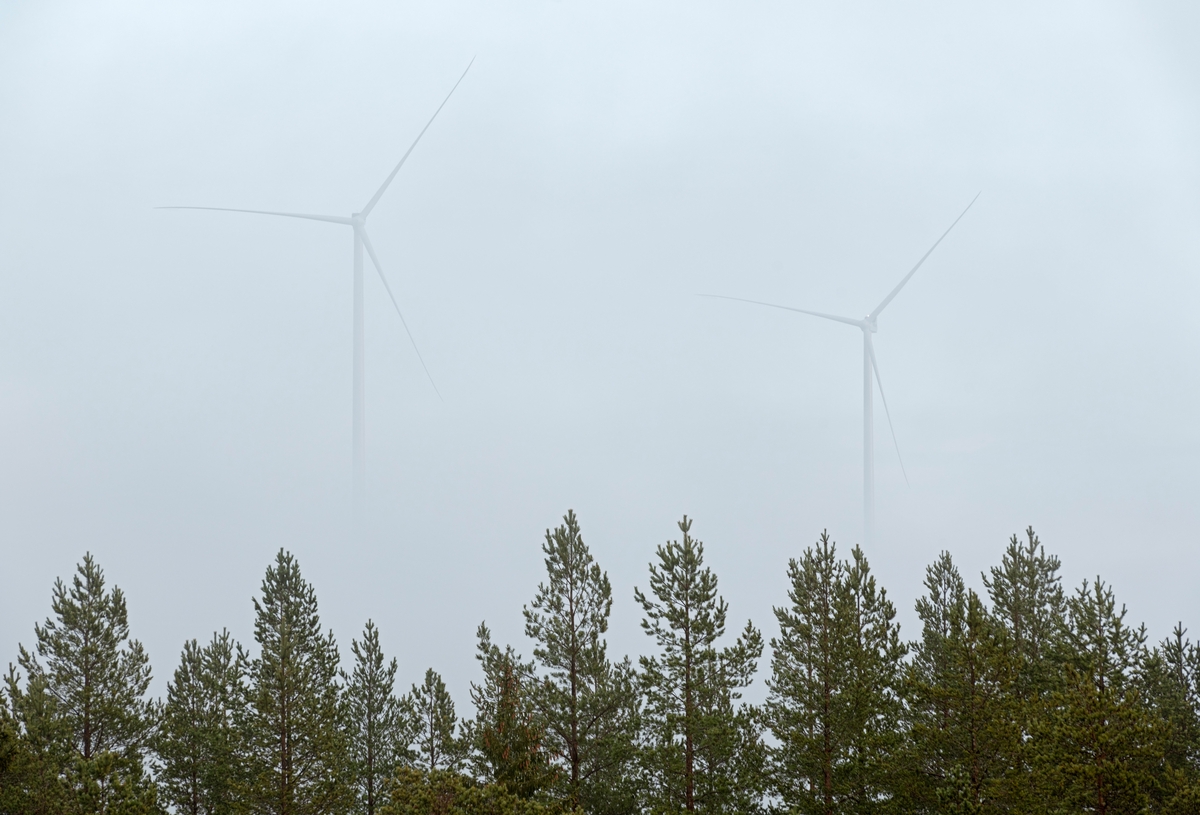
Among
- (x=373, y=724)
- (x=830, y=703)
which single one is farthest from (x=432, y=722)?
(x=830, y=703)

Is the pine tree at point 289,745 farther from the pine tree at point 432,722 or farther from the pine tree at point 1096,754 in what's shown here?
the pine tree at point 1096,754

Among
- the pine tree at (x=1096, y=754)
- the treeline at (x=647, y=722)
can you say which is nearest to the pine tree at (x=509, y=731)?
the treeline at (x=647, y=722)

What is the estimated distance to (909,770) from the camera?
27312mm

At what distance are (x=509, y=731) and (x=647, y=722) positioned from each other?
5102 mm

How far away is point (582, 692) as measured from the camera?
103 feet

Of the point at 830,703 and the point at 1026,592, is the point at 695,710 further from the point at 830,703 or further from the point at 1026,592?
the point at 1026,592

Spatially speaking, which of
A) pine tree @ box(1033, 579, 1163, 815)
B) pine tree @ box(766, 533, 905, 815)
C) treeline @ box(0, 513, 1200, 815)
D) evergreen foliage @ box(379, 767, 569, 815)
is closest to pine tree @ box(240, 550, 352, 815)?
treeline @ box(0, 513, 1200, 815)

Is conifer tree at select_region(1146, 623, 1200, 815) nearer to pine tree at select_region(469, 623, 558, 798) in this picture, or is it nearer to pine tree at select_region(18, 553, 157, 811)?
pine tree at select_region(469, 623, 558, 798)

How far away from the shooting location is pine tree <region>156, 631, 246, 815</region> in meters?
34.2

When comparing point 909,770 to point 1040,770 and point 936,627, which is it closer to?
point 1040,770

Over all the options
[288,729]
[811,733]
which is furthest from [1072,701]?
[288,729]

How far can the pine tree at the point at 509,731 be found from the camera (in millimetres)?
28125

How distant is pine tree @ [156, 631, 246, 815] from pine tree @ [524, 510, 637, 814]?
10673 mm

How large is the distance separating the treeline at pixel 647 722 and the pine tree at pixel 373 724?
9cm
